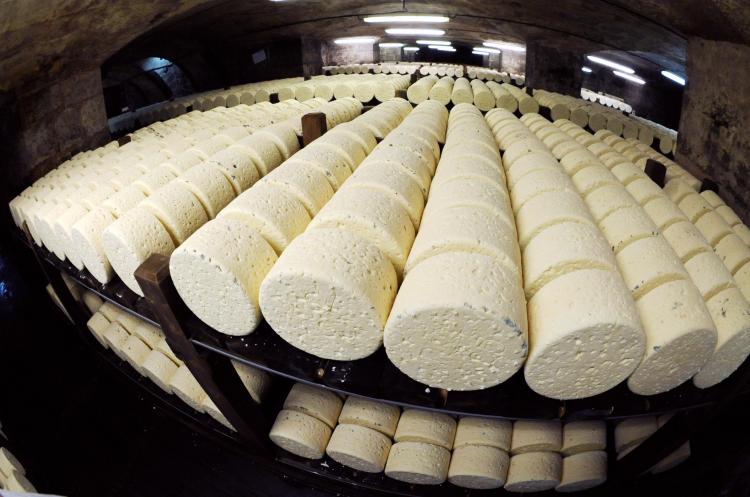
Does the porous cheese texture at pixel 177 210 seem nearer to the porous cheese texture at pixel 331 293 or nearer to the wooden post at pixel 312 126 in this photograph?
the porous cheese texture at pixel 331 293

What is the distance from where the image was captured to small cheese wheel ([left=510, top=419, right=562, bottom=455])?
6.38 ft

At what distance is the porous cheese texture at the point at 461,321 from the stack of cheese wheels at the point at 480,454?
0.79 m

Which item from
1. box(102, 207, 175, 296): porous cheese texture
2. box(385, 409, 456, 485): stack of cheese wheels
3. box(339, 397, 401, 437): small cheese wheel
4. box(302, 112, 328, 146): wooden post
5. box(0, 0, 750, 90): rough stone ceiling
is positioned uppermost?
box(0, 0, 750, 90): rough stone ceiling

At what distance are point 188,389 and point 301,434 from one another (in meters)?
0.75

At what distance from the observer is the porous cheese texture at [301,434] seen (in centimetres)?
198

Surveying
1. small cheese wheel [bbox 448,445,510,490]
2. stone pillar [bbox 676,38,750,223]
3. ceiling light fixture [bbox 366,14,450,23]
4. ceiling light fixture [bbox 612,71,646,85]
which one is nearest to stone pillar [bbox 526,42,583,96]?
ceiling light fixture [bbox 366,14,450,23]

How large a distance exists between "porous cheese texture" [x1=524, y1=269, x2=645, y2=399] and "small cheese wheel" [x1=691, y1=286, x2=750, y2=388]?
1.11 ft

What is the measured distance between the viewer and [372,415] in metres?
2.07

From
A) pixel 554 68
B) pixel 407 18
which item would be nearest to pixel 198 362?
pixel 407 18

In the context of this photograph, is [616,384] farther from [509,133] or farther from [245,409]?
[509,133]

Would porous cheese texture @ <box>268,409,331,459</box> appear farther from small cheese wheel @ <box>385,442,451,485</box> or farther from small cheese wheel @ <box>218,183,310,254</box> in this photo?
small cheese wheel @ <box>218,183,310,254</box>

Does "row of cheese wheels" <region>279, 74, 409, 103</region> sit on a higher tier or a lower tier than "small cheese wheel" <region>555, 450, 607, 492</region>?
higher

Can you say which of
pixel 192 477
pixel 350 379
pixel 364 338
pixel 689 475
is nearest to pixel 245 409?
pixel 350 379

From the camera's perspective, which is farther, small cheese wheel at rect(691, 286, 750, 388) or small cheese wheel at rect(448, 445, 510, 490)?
small cheese wheel at rect(448, 445, 510, 490)
